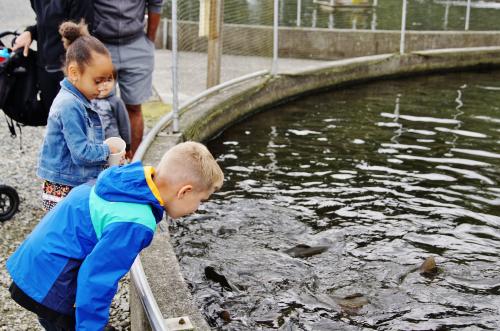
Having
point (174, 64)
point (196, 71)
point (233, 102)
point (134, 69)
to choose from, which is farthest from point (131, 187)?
point (196, 71)

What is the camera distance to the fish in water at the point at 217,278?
504 cm

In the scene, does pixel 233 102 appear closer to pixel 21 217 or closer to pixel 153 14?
pixel 153 14

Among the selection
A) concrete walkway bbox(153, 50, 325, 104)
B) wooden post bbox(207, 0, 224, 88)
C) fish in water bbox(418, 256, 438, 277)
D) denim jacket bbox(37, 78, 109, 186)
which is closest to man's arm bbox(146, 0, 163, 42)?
denim jacket bbox(37, 78, 109, 186)

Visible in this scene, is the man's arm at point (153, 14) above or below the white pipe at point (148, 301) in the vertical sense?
above

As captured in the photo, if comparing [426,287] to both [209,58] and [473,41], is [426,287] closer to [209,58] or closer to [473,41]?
[209,58]

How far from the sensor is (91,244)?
294cm

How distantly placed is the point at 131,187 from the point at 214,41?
262 inches

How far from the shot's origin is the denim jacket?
4.11 m

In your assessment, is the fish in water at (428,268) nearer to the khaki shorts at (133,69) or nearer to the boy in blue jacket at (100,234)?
the khaki shorts at (133,69)

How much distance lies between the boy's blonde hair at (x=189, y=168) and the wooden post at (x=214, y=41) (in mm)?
6154

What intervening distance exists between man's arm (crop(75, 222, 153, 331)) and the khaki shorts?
11.7 ft

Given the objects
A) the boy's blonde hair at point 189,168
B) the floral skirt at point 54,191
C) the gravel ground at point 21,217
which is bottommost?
the gravel ground at point 21,217

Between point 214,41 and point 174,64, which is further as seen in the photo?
point 214,41

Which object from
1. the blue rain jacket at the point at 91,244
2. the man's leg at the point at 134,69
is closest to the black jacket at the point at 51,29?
the man's leg at the point at 134,69
